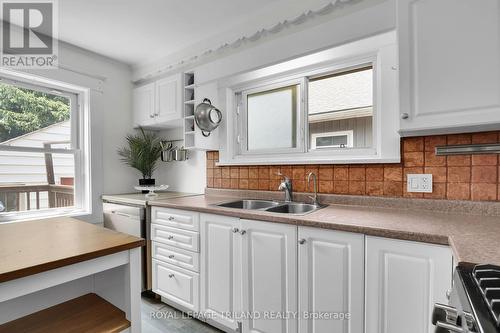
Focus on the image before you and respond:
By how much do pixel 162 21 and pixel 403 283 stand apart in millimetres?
2495

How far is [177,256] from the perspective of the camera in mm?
2029

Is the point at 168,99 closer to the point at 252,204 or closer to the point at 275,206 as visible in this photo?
the point at 252,204

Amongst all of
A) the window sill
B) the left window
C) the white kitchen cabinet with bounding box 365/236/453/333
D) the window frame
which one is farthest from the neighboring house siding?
the white kitchen cabinet with bounding box 365/236/453/333

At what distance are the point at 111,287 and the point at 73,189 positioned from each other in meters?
1.99

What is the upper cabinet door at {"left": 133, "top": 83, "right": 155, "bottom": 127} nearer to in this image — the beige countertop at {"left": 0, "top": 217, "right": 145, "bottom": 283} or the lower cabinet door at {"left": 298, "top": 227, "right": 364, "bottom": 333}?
the beige countertop at {"left": 0, "top": 217, "right": 145, "bottom": 283}

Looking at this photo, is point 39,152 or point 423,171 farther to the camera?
point 39,152

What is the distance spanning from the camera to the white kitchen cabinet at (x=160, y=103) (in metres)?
2.61

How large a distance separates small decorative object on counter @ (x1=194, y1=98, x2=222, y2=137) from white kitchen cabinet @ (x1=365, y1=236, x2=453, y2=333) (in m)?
1.66

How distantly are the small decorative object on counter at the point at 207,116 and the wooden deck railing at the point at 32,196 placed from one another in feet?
5.34

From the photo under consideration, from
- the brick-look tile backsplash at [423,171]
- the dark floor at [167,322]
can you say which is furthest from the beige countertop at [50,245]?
the brick-look tile backsplash at [423,171]

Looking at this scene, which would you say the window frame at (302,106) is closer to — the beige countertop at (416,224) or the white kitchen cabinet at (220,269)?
the beige countertop at (416,224)

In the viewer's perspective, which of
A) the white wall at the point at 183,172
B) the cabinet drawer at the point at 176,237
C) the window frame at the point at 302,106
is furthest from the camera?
the white wall at the point at 183,172

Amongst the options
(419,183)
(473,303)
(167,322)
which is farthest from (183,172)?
(473,303)

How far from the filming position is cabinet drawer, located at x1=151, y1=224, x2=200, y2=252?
6.28ft
